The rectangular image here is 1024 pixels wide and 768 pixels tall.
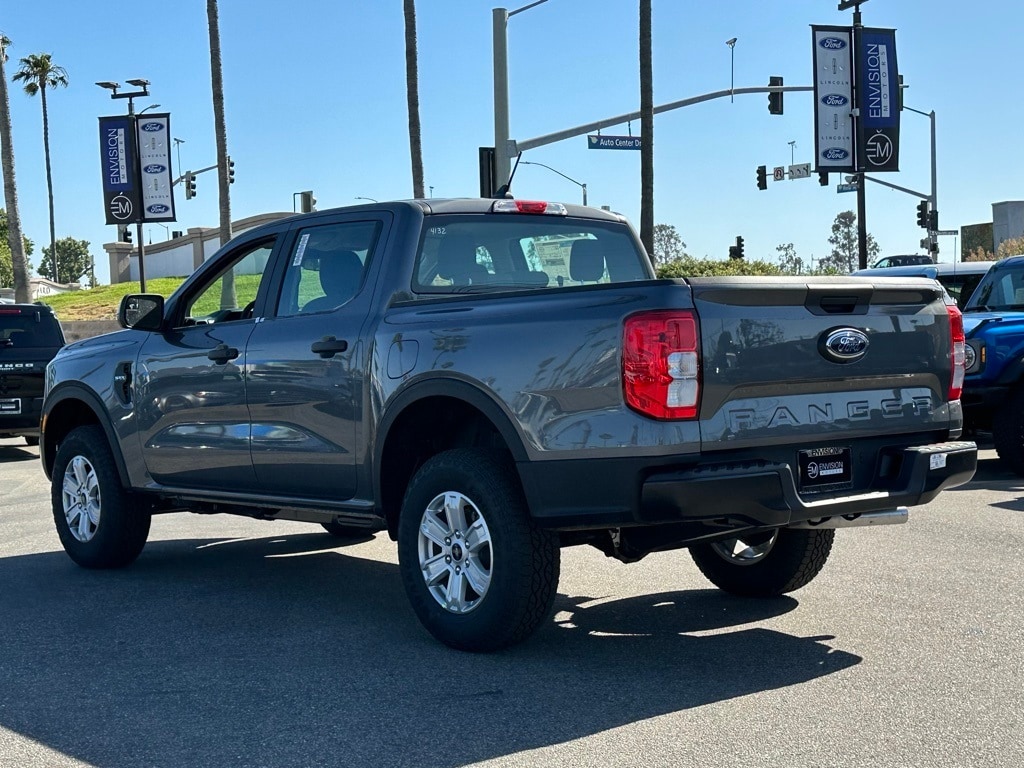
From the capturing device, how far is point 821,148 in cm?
2948

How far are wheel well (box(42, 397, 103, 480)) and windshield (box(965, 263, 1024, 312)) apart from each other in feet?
28.0

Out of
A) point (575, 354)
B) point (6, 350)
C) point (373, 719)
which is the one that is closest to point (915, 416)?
point (575, 354)

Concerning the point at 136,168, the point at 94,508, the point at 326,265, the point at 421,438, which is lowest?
the point at 94,508

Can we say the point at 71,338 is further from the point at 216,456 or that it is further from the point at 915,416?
the point at 915,416

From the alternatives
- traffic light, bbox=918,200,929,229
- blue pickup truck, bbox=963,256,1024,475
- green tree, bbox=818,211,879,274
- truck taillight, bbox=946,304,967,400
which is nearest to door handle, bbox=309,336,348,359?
Result: truck taillight, bbox=946,304,967,400

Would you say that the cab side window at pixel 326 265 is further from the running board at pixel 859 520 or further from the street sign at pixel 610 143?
the street sign at pixel 610 143

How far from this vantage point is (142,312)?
26.1ft

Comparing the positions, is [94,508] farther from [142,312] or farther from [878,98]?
[878,98]

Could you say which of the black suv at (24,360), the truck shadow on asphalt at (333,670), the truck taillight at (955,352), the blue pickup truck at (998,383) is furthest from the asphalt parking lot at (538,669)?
the black suv at (24,360)

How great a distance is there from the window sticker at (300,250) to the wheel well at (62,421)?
2.18 m

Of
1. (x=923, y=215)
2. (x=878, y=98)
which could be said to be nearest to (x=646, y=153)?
(x=878, y=98)

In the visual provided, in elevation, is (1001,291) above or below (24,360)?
above

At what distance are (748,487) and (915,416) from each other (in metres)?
1.08

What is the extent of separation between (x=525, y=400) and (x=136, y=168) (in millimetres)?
36587
